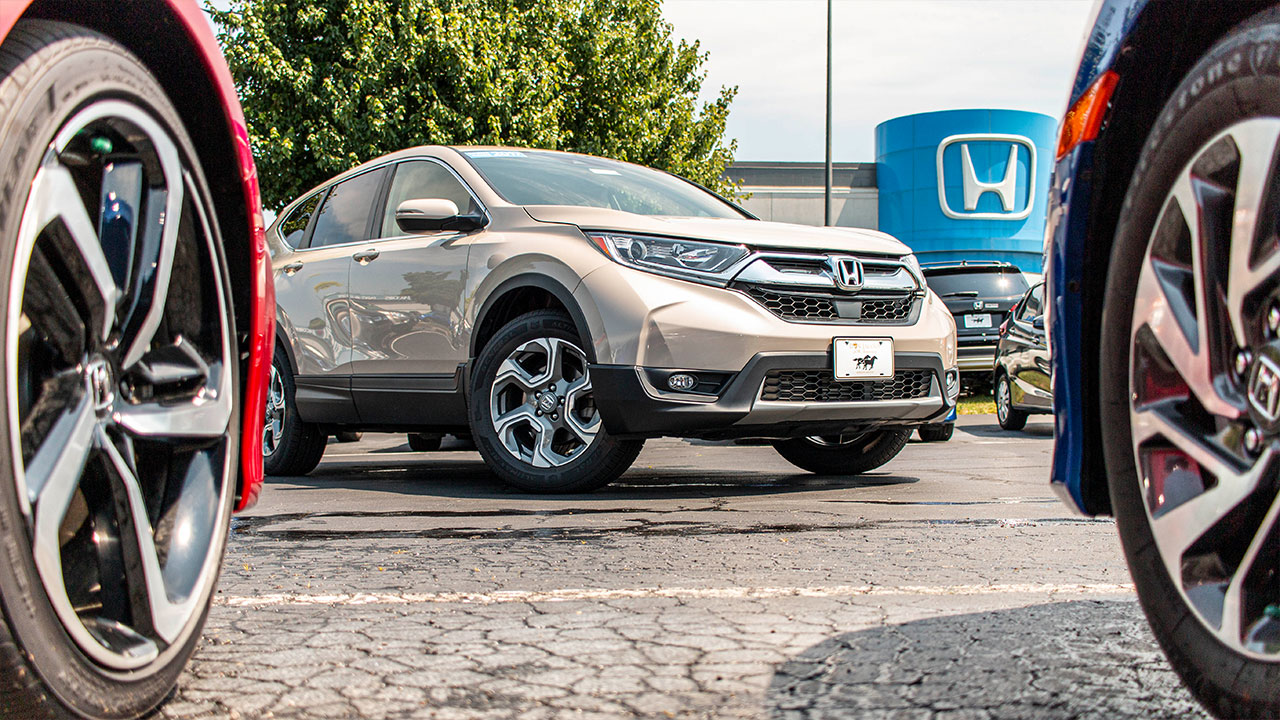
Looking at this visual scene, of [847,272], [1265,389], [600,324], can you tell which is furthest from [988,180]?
[1265,389]

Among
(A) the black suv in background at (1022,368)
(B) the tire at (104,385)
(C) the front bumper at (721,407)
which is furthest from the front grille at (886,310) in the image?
(A) the black suv in background at (1022,368)

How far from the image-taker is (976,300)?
1445 cm

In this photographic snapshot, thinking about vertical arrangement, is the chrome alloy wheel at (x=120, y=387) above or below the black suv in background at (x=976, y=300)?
above

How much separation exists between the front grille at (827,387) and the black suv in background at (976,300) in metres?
9.34

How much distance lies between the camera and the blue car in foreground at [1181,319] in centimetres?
155

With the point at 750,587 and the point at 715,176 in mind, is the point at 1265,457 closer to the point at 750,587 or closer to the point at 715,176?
the point at 750,587

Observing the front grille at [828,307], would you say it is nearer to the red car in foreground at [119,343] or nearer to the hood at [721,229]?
the hood at [721,229]

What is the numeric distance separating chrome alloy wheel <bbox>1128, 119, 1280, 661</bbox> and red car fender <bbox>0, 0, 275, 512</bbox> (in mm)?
1472

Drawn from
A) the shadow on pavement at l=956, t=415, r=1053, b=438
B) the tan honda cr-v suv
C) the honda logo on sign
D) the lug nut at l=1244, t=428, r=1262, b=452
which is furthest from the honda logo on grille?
the honda logo on sign

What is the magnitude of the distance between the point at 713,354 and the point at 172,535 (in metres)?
3.12

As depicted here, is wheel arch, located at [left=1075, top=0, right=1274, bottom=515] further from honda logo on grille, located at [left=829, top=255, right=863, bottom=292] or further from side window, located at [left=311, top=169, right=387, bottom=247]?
side window, located at [left=311, top=169, right=387, bottom=247]

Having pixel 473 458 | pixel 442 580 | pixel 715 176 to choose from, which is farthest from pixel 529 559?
pixel 715 176

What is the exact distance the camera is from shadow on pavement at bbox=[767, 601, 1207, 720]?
6.16ft

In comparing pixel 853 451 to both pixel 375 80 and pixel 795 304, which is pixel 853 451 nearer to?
pixel 795 304
